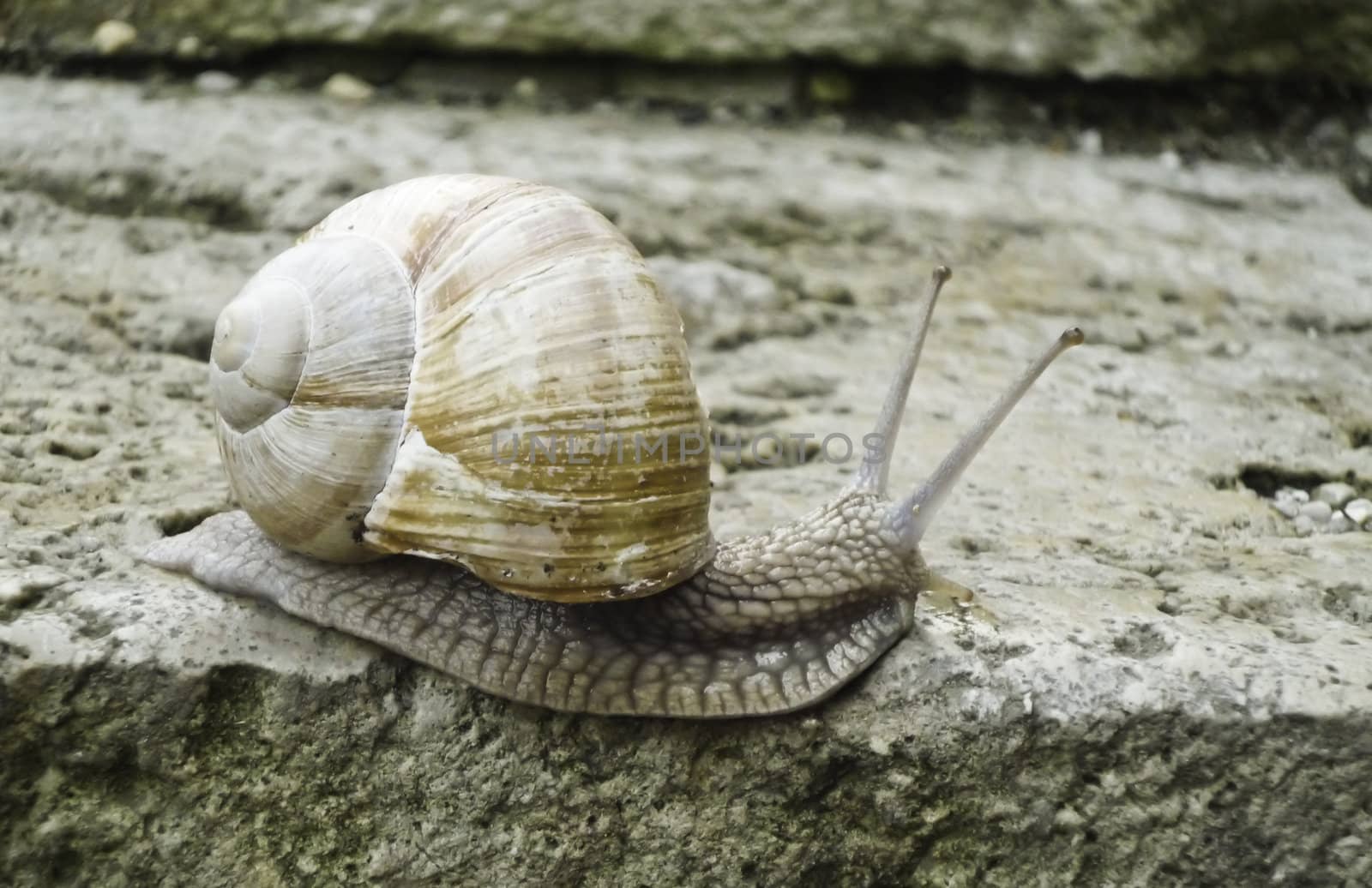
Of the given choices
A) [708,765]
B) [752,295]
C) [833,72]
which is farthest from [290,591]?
[833,72]

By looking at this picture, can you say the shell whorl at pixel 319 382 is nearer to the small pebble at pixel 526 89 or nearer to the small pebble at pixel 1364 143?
the small pebble at pixel 526 89

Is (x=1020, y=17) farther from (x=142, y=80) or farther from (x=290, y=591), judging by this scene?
(x=290, y=591)

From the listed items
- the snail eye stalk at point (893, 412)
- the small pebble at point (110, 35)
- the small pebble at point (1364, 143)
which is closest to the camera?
the snail eye stalk at point (893, 412)

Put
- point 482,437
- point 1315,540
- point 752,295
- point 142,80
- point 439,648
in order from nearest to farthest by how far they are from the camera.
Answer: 1. point 482,437
2. point 439,648
3. point 1315,540
4. point 752,295
5. point 142,80

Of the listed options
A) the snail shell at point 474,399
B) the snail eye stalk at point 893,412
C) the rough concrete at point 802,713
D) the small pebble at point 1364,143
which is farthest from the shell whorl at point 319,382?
the small pebble at point 1364,143

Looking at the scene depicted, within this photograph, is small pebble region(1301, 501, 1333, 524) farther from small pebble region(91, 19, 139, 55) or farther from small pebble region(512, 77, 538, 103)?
small pebble region(91, 19, 139, 55)

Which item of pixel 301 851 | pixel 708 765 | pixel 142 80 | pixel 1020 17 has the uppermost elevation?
pixel 1020 17

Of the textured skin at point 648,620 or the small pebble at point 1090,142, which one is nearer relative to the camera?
the textured skin at point 648,620
